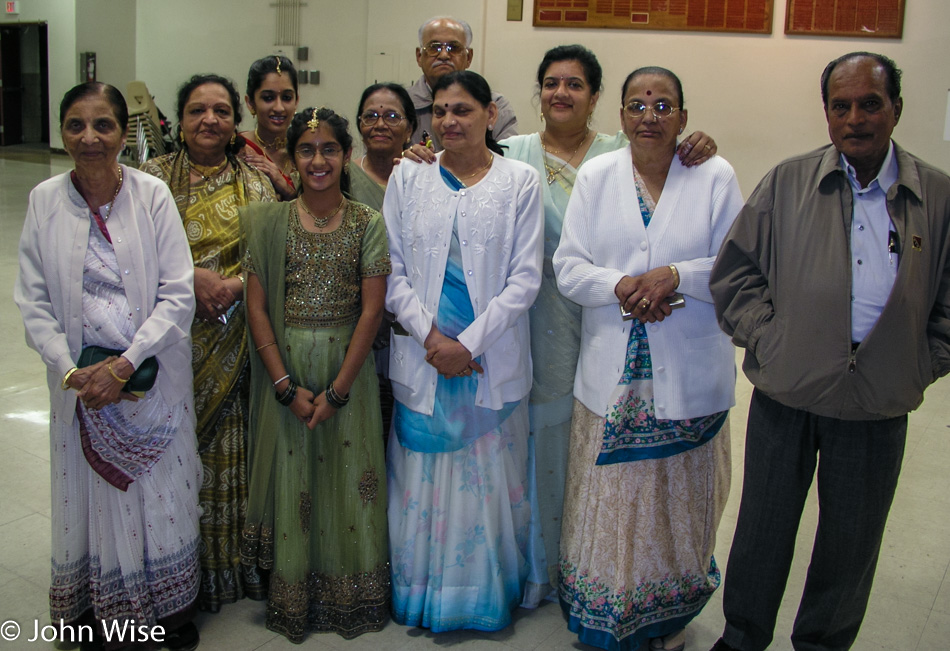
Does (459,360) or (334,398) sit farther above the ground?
(459,360)

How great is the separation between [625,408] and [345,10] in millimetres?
7360

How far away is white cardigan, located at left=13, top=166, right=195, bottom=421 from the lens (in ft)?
7.43

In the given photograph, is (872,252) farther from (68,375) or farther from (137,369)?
(68,375)

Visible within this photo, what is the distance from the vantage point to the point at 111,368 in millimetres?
2248

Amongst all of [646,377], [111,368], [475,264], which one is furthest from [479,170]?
[111,368]

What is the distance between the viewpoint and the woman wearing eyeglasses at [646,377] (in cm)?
240

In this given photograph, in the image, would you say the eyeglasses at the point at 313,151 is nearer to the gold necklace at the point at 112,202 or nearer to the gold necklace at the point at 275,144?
the gold necklace at the point at 112,202

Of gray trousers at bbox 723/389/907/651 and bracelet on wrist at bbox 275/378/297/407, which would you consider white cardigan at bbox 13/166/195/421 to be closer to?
bracelet on wrist at bbox 275/378/297/407

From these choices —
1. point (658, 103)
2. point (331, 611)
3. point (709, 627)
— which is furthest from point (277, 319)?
point (709, 627)

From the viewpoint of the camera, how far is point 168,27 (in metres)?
10.6

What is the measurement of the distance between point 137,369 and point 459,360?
893 millimetres

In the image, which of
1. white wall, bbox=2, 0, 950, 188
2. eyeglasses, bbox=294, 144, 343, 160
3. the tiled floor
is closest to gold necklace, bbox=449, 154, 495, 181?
eyeglasses, bbox=294, 144, 343, 160

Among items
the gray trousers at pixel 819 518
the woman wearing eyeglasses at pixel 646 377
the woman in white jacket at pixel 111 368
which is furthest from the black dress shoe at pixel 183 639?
the gray trousers at pixel 819 518

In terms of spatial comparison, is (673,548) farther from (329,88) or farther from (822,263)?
(329,88)
